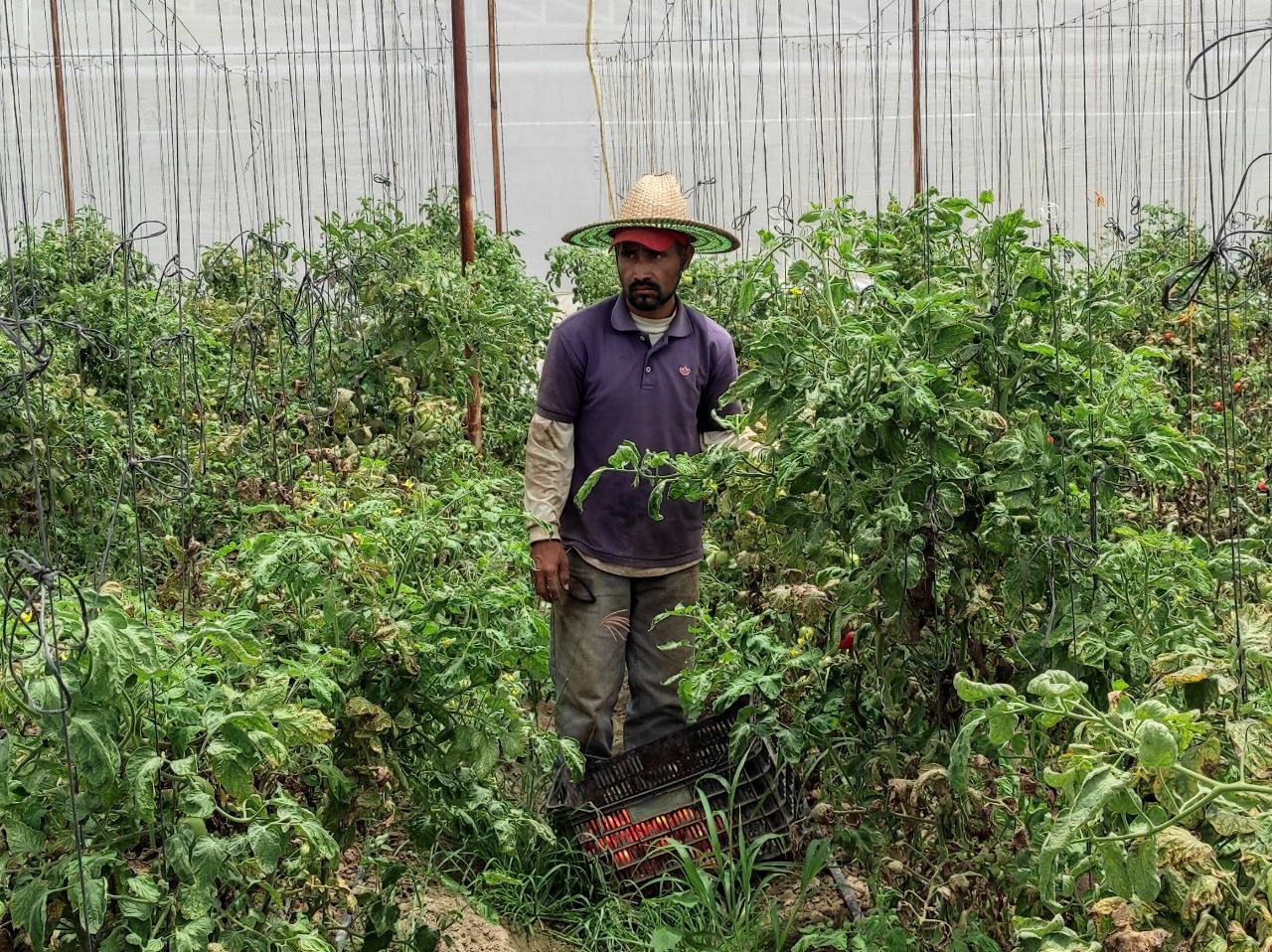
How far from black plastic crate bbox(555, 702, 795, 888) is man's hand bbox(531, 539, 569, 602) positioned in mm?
419

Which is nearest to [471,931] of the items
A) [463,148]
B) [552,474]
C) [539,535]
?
[539,535]

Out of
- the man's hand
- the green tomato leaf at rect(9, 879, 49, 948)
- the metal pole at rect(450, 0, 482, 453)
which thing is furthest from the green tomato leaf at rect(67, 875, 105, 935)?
the metal pole at rect(450, 0, 482, 453)

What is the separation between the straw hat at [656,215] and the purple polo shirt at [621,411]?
0.21m

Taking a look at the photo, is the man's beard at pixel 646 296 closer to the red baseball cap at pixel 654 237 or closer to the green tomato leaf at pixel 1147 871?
the red baseball cap at pixel 654 237

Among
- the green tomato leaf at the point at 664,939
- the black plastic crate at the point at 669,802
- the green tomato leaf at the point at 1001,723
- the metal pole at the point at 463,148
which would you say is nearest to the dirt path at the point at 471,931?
the black plastic crate at the point at 669,802

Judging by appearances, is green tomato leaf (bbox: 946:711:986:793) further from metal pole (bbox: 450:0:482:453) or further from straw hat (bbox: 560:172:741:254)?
metal pole (bbox: 450:0:482:453)

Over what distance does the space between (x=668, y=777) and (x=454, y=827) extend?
616 millimetres

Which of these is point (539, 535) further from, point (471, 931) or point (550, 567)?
point (471, 931)

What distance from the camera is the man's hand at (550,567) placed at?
3.25m

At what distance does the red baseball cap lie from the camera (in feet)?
11.0

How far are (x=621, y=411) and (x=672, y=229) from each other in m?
0.46

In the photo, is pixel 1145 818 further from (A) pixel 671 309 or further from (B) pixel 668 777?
(A) pixel 671 309

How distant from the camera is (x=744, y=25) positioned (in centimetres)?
1406

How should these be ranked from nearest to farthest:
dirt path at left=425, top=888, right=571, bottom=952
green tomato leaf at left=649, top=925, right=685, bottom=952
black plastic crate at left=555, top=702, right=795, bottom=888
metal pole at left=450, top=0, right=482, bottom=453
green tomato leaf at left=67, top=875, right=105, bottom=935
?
green tomato leaf at left=67, top=875, right=105, bottom=935, green tomato leaf at left=649, top=925, right=685, bottom=952, dirt path at left=425, top=888, right=571, bottom=952, black plastic crate at left=555, top=702, right=795, bottom=888, metal pole at left=450, top=0, right=482, bottom=453
